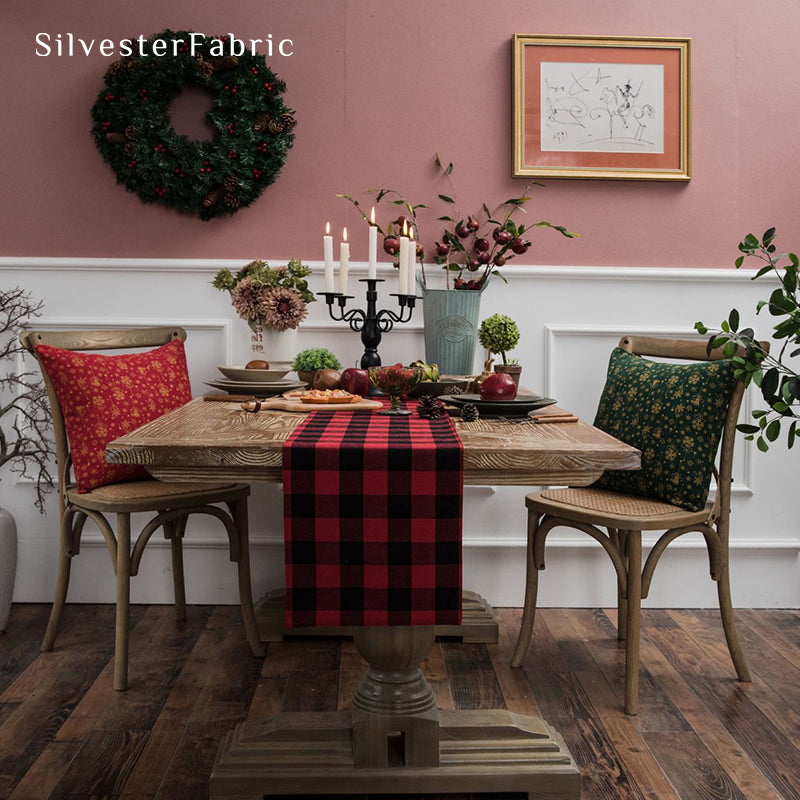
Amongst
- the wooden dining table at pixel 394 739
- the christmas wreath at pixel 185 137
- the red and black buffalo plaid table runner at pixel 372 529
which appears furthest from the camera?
the christmas wreath at pixel 185 137

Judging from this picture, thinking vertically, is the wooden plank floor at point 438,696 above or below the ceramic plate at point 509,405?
below

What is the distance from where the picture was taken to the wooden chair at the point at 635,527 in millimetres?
2123

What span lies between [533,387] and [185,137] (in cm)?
142

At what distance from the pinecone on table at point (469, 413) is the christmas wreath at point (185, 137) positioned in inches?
53.2

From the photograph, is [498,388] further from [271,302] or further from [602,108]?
[602,108]

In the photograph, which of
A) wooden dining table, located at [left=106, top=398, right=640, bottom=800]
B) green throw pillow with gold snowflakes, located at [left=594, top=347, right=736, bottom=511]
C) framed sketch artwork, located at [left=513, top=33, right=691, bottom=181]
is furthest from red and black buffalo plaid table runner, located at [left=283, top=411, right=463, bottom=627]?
framed sketch artwork, located at [left=513, top=33, right=691, bottom=181]

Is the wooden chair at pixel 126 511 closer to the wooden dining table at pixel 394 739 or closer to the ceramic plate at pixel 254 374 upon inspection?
the ceramic plate at pixel 254 374

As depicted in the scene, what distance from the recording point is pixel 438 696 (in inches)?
86.3

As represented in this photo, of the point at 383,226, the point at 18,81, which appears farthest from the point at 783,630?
the point at 18,81

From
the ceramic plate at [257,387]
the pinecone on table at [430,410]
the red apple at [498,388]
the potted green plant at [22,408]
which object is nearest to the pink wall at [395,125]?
the potted green plant at [22,408]

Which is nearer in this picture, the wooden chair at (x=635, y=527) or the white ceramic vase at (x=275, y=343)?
the wooden chair at (x=635, y=527)

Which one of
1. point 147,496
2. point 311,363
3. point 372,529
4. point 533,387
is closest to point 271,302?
point 311,363

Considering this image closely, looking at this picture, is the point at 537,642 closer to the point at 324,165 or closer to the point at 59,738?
the point at 59,738

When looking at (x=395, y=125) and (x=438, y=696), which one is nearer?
(x=438, y=696)
